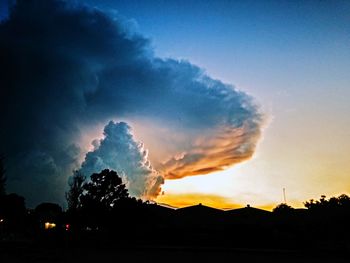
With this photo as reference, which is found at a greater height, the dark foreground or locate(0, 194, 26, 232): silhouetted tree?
locate(0, 194, 26, 232): silhouetted tree

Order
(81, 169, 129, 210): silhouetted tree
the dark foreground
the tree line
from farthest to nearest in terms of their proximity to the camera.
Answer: (81, 169, 129, 210): silhouetted tree < the tree line < the dark foreground

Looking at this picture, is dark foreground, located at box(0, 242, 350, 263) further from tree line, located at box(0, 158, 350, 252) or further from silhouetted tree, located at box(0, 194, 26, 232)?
silhouetted tree, located at box(0, 194, 26, 232)

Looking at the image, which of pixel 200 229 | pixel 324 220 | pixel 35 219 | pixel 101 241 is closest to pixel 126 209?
pixel 101 241

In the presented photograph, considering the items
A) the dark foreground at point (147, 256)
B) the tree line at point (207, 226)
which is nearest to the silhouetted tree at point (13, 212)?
the tree line at point (207, 226)

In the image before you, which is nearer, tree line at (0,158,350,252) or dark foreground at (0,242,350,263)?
dark foreground at (0,242,350,263)

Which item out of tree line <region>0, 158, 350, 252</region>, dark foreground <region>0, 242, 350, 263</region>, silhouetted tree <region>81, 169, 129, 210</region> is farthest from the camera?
silhouetted tree <region>81, 169, 129, 210</region>

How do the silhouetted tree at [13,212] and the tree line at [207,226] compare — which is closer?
the tree line at [207,226]

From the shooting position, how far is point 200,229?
37656 mm

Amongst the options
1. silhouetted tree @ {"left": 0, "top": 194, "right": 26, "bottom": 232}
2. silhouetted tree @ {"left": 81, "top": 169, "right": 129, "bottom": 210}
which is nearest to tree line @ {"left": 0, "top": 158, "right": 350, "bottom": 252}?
silhouetted tree @ {"left": 81, "top": 169, "right": 129, "bottom": 210}

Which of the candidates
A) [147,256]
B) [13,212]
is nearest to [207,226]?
[147,256]

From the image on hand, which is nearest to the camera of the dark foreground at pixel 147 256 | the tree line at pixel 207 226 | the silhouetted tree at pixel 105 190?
the dark foreground at pixel 147 256

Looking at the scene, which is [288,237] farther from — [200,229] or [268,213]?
[200,229]

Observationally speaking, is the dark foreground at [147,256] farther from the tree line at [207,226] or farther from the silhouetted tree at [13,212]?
the silhouetted tree at [13,212]

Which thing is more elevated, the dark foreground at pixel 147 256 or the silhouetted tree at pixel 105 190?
the silhouetted tree at pixel 105 190
